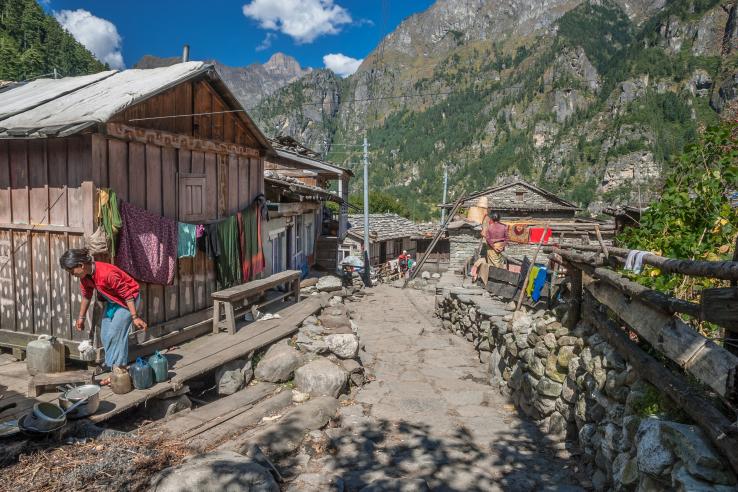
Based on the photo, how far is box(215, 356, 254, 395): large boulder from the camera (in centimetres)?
729

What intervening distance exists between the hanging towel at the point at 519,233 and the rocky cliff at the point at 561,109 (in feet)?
154

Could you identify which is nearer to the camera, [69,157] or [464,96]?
[69,157]

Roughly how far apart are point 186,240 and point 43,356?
8.74 feet

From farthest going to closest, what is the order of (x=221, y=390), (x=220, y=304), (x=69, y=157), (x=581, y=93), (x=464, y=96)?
1. (x=464, y=96)
2. (x=581, y=93)
3. (x=220, y=304)
4. (x=221, y=390)
5. (x=69, y=157)

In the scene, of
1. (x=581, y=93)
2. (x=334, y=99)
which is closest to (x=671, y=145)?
(x=581, y=93)

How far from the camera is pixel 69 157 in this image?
6316 millimetres

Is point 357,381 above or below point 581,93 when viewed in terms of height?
below

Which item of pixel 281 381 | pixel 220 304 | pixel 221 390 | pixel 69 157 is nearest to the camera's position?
pixel 69 157

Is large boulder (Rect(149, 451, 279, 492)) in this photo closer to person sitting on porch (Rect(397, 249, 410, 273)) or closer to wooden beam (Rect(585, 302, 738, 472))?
wooden beam (Rect(585, 302, 738, 472))

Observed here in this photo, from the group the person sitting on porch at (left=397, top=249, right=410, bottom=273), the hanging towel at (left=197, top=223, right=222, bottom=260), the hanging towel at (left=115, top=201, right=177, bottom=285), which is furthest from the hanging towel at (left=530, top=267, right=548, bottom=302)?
the person sitting on porch at (left=397, top=249, right=410, bottom=273)

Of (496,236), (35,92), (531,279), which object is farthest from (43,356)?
(496,236)

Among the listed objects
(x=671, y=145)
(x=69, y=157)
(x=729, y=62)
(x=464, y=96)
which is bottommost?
(x=69, y=157)

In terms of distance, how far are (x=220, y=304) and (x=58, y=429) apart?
436 centimetres

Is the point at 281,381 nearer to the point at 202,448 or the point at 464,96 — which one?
the point at 202,448
